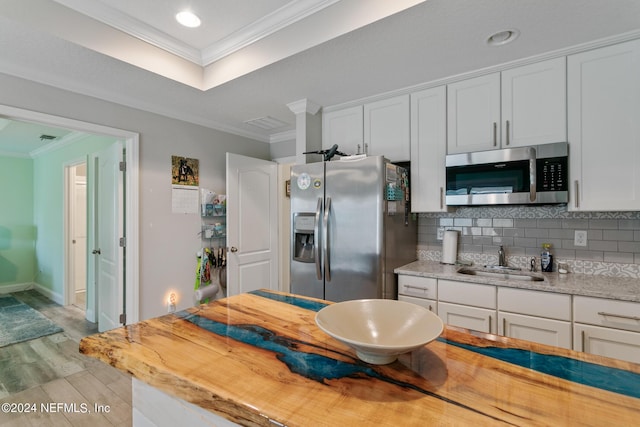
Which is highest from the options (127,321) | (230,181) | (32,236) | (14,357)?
(230,181)

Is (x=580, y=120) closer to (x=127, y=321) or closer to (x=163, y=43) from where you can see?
(x=163, y=43)

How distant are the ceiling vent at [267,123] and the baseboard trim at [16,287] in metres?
4.88

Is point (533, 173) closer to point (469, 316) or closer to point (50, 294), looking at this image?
point (469, 316)

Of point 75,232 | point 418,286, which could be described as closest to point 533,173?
point 418,286

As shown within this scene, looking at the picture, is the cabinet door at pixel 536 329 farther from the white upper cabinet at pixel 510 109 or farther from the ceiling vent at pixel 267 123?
the ceiling vent at pixel 267 123

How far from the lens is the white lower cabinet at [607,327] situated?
161 cm

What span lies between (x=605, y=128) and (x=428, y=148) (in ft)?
3.45

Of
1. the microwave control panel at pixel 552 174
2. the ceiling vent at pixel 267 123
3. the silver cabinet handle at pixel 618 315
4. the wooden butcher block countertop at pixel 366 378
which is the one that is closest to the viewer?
the wooden butcher block countertop at pixel 366 378

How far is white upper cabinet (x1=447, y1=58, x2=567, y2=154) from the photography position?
2008mm

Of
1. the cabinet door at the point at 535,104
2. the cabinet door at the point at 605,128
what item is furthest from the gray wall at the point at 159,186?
the cabinet door at the point at 605,128

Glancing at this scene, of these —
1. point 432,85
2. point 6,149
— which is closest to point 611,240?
point 432,85

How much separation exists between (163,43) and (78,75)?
70 cm

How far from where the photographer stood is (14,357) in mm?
2758

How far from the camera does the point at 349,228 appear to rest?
2.32 m
